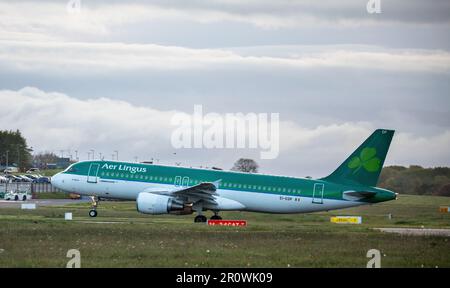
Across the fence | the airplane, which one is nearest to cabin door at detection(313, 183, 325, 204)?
the airplane

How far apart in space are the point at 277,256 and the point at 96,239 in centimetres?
781

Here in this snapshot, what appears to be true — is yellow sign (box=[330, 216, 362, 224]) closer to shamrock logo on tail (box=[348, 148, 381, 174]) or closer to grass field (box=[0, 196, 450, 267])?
shamrock logo on tail (box=[348, 148, 381, 174])

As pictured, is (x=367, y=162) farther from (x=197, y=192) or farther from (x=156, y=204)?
(x=156, y=204)

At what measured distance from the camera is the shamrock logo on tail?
5416 cm

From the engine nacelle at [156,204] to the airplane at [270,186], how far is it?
0.80 metres

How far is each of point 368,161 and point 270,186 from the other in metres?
5.75

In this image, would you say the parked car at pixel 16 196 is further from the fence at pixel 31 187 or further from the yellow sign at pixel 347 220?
the yellow sign at pixel 347 220

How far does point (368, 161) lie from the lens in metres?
54.2

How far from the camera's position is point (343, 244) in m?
35.5
